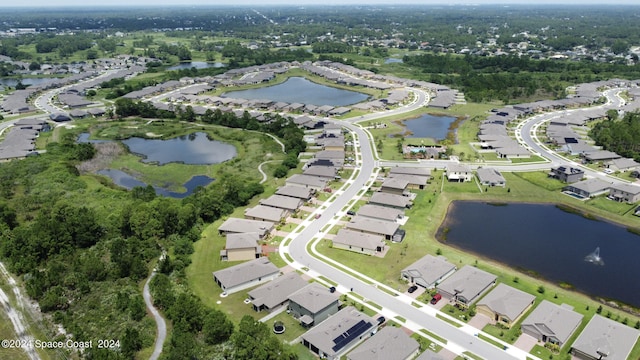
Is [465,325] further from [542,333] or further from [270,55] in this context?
[270,55]

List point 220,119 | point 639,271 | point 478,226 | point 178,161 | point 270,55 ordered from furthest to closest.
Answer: point 270,55 < point 220,119 < point 178,161 < point 478,226 < point 639,271

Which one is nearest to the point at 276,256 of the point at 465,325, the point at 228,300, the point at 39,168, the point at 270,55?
the point at 228,300

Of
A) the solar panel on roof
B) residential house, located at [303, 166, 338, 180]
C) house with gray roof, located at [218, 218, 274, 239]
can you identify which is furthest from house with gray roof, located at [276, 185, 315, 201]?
the solar panel on roof

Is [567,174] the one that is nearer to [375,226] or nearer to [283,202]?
[375,226]

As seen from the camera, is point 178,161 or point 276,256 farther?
point 178,161

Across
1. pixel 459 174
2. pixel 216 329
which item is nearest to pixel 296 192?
pixel 459 174

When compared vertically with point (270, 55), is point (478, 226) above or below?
below

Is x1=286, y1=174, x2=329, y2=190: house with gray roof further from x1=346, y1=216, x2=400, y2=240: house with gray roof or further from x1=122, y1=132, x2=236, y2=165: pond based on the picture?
x1=122, y1=132, x2=236, y2=165: pond

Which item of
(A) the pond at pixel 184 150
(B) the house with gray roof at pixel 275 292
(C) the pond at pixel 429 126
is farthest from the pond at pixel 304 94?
(B) the house with gray roof at pixel 275 292

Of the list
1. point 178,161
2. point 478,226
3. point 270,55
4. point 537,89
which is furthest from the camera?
point 270,55
